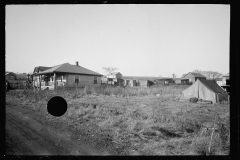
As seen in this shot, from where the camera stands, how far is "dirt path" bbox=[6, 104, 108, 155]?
3.21 meters

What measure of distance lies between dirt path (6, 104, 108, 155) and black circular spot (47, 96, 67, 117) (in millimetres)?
1107

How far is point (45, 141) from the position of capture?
3691mm

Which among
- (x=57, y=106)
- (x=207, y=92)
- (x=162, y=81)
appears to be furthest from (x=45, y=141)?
(x=162, y=81)

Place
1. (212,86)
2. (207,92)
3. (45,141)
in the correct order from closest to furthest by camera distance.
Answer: (45,141) → (207,92) → (212,86)

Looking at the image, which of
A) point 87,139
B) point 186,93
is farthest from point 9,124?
point 186,93

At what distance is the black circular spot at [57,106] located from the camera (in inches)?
120

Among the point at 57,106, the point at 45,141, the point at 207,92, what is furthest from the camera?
the point at 207,92

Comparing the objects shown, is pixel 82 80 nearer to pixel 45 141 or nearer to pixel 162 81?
pixel 45 141

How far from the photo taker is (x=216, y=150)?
3420mm

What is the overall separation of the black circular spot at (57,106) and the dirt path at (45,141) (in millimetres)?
1107

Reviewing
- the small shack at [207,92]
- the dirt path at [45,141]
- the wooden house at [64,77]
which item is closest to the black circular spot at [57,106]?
the dirt path at [45,141]

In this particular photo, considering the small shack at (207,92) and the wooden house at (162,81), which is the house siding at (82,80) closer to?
the small shack at (207,92)

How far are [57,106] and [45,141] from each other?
1.49 metres
